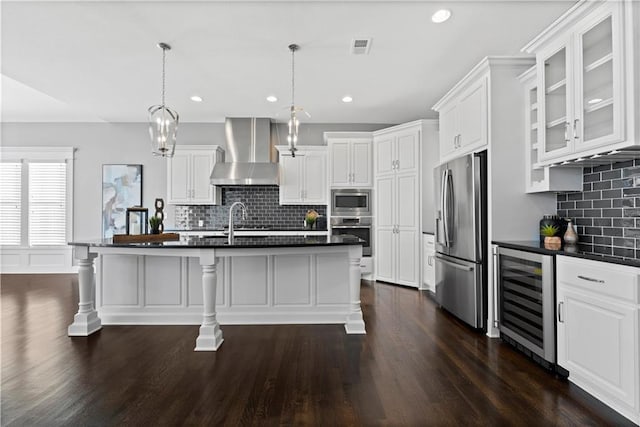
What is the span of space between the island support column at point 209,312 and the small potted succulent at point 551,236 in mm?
2690

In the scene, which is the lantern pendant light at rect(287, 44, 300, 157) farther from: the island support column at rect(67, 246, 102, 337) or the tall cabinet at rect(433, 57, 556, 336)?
the island support column at rect(67, 246, 102, 337)

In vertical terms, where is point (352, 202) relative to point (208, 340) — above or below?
above

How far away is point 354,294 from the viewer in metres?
3.30

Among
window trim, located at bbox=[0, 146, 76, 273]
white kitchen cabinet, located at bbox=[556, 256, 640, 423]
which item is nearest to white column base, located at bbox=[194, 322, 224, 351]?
white kitchen cabinet, located at bbox=[556, 256, 640, 423]

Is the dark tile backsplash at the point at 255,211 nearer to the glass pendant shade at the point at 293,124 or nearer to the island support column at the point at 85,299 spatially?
the glass pendant shade at the point at 293,124

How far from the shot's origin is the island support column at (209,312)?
9.45 feet

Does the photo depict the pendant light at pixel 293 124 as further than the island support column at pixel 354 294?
Yes

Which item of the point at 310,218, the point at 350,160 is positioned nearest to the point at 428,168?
the point at 350,160

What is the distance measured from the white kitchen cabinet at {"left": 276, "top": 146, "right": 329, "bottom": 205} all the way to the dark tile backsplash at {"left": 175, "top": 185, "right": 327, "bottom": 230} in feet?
1.14

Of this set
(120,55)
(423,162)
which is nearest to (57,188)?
(120,55)

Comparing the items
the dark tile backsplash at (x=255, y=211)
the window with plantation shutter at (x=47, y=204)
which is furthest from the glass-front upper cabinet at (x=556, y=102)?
the window with plantation shutter at (x=47, y=204)

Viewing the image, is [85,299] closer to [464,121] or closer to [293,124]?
[293,124]

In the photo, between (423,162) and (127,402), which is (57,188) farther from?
(423,162)

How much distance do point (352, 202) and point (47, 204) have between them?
593 cm
